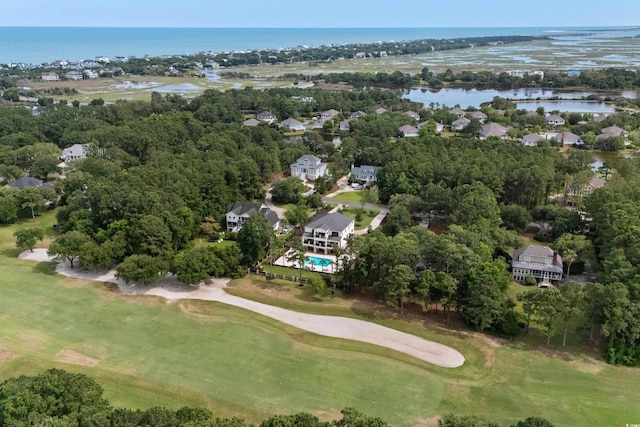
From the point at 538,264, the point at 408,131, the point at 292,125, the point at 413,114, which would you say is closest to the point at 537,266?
the point at 538,264

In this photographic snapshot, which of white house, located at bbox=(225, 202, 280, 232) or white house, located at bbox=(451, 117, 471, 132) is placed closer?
white house, located at bbox=(225, 202, 280, 232)

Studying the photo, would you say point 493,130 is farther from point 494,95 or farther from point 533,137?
point 494,95

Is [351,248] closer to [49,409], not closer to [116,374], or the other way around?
[116,374]

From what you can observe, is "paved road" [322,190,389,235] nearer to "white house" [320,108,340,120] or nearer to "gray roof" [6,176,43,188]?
"gray roof" [6,176,43,188]

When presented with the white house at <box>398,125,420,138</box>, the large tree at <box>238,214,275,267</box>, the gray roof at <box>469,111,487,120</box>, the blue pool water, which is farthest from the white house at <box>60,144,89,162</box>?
the gray roof at <box>469,111,487,120</box>

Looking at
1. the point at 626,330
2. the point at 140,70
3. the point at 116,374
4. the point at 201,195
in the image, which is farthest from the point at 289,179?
the point at 140,70

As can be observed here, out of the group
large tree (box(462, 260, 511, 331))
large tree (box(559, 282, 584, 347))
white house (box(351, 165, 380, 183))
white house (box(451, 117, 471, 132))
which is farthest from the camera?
white house (box(451, 117, 471, 132))
